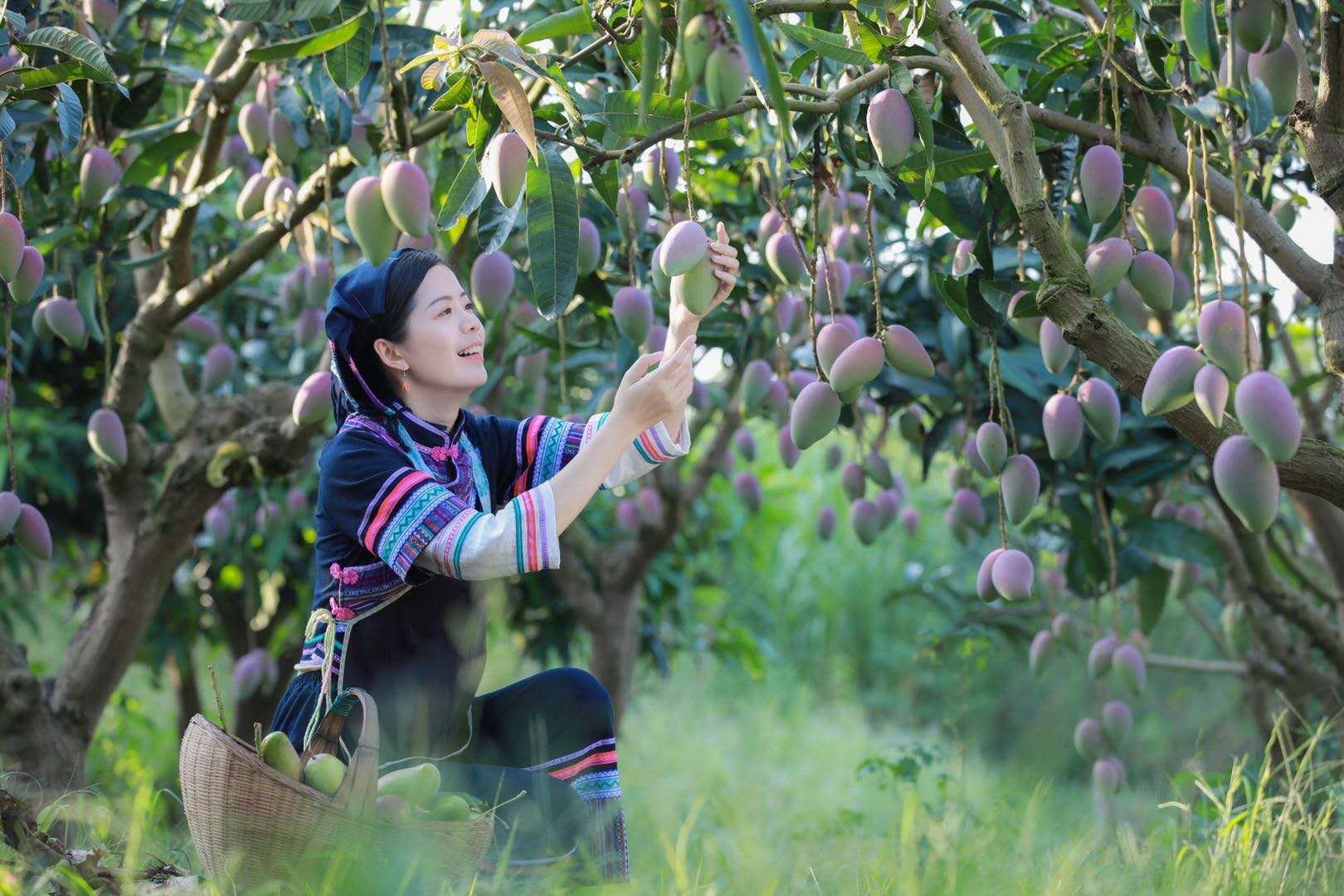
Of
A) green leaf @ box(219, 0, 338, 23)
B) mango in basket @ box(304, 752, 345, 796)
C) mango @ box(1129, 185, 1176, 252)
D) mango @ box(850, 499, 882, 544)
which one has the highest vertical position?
green leaf @ box(219, 0, 338, 23)

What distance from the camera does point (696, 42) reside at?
33.7 inches

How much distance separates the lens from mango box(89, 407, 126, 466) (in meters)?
1.84

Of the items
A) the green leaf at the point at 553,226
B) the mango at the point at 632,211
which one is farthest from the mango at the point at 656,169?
the green leaf at the point at 553,226

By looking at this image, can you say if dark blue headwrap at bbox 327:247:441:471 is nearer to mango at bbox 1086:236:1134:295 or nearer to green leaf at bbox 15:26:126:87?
green leaf at bbox 15:26:126:87

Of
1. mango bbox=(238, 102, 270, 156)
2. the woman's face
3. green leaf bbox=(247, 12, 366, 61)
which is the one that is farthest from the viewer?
mango bbox=(238, 102, 270, 156)

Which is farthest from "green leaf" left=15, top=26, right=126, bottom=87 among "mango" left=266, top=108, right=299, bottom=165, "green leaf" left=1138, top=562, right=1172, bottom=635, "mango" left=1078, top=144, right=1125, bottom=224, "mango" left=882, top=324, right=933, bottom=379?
"green leaf" left=1138, top=562, right=1172, bottom=635

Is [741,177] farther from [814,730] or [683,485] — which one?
[814,730]

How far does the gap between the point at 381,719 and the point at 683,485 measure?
4.61 ft

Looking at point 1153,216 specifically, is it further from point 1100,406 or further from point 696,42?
point 696,42

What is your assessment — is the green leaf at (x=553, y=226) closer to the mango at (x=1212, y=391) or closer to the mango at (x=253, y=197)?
the mango at (x=1212, y=391)

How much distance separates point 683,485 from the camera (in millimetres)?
2639

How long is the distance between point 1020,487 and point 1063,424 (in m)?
0.08

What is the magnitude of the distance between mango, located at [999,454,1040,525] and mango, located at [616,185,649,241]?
47cm

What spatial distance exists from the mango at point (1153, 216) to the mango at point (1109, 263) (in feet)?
0.50
